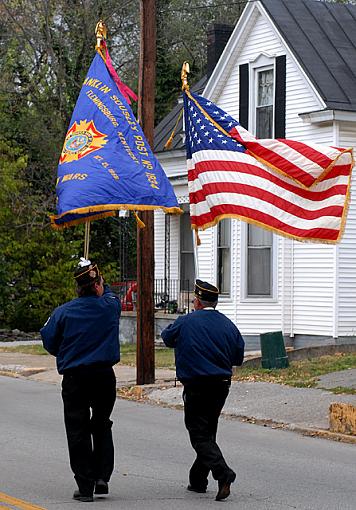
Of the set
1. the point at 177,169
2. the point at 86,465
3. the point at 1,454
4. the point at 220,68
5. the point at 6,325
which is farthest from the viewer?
the point at 6,325

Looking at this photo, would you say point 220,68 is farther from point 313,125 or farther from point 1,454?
point 1,454

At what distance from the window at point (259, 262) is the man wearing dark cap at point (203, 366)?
14774mm

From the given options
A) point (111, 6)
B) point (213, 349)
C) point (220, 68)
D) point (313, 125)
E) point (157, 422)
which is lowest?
point (157, 422)

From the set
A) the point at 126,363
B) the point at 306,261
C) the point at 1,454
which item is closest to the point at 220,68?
the point at 306,261

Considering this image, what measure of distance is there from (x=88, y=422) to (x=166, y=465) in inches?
82.9

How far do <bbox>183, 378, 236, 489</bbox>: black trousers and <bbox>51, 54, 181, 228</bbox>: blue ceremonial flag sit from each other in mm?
4578

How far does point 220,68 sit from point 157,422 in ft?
41.6

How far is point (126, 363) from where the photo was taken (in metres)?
23.0

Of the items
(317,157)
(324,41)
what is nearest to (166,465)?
(317,157)

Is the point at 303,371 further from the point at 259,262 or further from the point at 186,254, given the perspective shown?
the point at 186,254

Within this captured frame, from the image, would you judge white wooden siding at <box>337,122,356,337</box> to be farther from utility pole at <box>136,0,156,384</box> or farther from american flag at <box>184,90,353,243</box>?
american flag at <box>184,90,353,243</box>

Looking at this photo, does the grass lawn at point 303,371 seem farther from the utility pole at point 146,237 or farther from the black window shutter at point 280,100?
the black window shutter at point 280,100

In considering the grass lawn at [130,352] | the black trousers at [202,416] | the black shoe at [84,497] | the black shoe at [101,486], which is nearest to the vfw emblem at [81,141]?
the black trousers at [202,416]

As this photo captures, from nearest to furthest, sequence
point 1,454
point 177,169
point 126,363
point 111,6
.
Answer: point 1,454 < point 126,363 < point 177,169 < point 111,6
